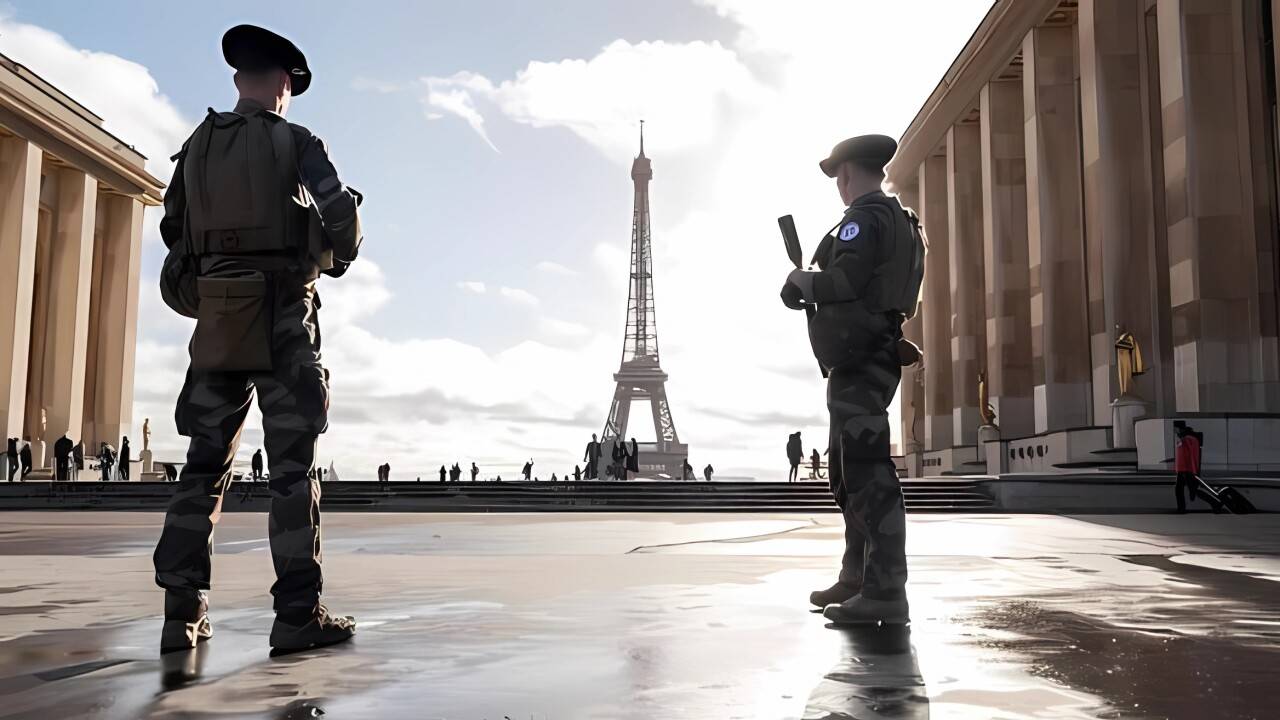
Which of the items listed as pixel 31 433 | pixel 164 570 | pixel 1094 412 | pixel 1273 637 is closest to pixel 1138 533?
pixel 1273 637

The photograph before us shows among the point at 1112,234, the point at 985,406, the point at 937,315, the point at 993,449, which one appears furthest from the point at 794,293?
the point at 937,315

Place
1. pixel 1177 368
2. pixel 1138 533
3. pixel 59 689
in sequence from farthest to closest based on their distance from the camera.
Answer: pixel 1177 368 → pixel 1138 533 → pixel 59 689

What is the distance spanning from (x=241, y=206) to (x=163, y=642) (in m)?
1.49

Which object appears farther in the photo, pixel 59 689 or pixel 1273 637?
pixel 1273 637

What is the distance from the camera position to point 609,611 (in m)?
4.71

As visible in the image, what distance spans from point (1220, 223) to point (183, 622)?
2690 centimetres

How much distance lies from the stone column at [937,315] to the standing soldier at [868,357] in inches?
1775

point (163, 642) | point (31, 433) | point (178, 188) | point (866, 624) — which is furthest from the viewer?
point (31, 433)

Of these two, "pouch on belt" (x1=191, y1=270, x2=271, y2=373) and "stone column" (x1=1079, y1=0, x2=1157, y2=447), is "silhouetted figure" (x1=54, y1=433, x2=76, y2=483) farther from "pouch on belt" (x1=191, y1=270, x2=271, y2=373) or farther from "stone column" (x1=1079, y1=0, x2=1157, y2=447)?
"pouch on belt" (x1=191, y1=270, x2=271, y2=373)

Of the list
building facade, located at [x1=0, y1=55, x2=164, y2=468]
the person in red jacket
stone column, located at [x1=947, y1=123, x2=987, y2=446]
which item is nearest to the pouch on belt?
the person in red jacket

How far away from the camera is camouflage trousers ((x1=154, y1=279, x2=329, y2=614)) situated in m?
3.75

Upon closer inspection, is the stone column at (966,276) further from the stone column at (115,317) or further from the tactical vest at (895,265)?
the tactical vest at (895,265)

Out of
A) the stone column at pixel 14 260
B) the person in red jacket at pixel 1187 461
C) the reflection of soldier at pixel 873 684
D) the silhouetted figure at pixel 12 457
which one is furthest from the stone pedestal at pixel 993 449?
the stone column at pixel 14 260

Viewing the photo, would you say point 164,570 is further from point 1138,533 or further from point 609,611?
point 1138,533
